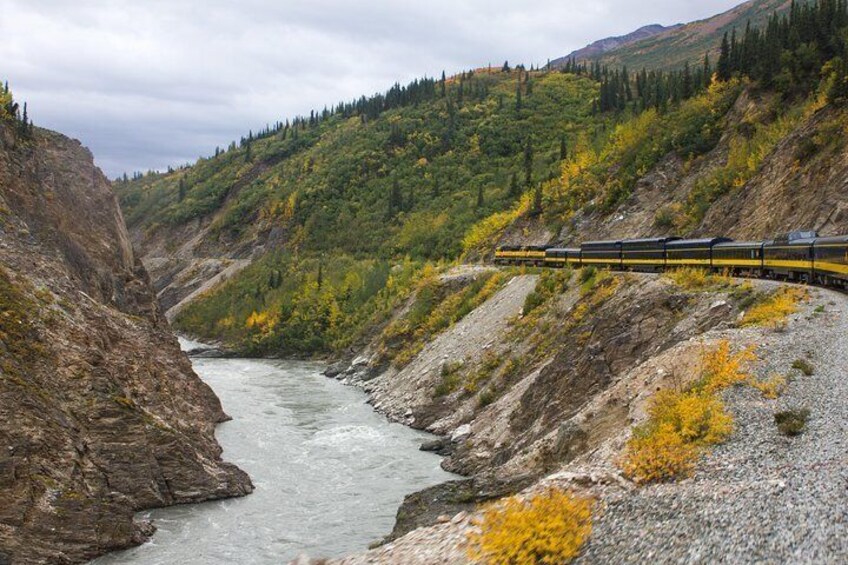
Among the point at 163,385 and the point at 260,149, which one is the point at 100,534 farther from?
the point at 260,149

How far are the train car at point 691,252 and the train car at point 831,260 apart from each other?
739 centimetres

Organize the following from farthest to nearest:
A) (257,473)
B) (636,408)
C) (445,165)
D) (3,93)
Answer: (445,165) → (3,93) → (257,473) → (636,408)

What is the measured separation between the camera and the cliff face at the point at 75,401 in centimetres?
2045

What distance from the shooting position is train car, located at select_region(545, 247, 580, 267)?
171 ft

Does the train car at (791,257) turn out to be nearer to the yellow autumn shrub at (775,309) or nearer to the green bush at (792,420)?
the yellow autumn shrub at (775,309)

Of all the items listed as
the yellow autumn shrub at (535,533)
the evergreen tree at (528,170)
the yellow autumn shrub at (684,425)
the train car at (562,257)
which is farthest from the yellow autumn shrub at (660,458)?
the evergreen tree at (528,170)

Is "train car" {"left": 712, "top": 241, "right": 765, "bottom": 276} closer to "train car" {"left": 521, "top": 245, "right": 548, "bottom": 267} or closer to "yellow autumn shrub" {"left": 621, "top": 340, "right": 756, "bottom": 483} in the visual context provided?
"yellow autumn shrub" {"left": 621, "top": 340, "right": 756, "bottom": 483}

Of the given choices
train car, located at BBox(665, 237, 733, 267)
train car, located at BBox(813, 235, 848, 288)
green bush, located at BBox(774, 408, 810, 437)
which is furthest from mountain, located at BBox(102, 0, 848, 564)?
train car, located at BBox(665, 237, 733, 267)

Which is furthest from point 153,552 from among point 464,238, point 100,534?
point 464,238

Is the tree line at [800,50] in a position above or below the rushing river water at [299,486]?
above

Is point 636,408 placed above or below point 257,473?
above

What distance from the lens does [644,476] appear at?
14461mm

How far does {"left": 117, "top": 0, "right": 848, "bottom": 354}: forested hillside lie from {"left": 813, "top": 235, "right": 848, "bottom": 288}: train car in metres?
9.55

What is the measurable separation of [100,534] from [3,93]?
90.6 ft
